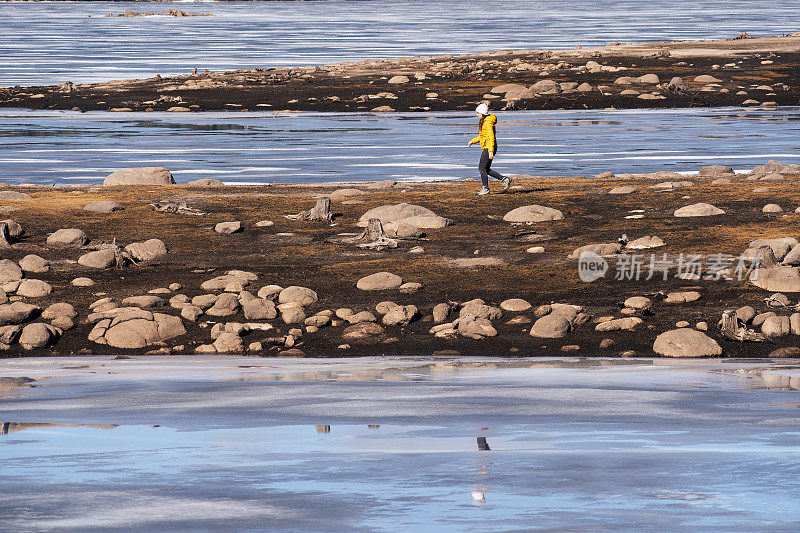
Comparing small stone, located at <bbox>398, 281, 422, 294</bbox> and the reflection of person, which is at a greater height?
the reflection of person

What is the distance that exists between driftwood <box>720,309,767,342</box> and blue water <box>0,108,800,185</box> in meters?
14.3

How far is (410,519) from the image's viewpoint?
5.94 m

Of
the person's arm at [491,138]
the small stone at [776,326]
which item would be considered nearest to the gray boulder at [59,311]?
the small stone at [776,326]

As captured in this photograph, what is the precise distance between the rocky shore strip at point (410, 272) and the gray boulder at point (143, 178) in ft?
6.46

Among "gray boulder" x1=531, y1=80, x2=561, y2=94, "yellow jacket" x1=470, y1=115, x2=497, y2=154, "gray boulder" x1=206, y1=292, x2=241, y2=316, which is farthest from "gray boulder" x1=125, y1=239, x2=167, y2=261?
"gray boulder" x1=531, y1=80, x2=561, y2=94

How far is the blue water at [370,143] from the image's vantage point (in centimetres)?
2820

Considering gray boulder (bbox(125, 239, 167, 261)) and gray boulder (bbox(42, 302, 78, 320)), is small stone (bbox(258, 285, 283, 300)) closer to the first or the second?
gray boulder (bbox(42, 302, 78, 320))

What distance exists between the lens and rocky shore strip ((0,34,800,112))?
48.8m

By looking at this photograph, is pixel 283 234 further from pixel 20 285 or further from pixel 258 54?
pixel 258 54

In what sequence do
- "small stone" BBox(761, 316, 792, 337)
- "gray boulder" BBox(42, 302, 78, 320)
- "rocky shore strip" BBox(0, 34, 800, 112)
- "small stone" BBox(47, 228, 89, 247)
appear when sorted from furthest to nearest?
"rocky shore strip" BBox(0, 34, 800, 112) → "small stone" BBox(47, 228, 89, 247) → "gray boulder" BBox(42, 302, 78, 320) → "small stone" BBox(761, 316, 792, 337)

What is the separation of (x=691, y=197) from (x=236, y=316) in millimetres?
9596

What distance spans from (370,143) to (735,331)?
23383 mm

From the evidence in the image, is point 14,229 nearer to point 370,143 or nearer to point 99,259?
point 99,259

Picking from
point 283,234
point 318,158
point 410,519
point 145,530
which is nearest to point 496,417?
point 410,519
